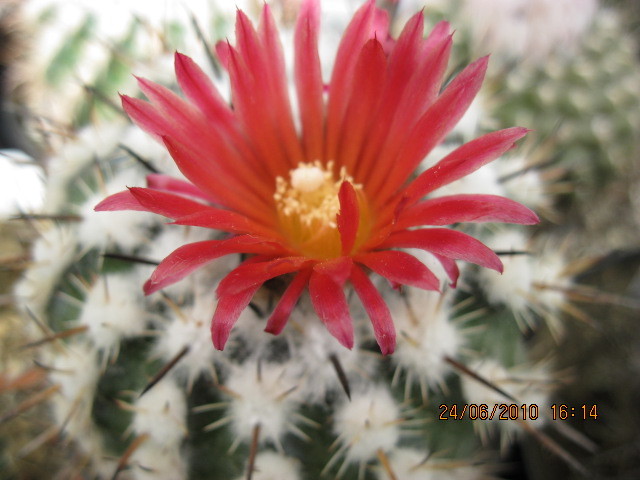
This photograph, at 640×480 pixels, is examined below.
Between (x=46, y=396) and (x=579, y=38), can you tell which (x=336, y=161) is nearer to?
(x=46, y=396)

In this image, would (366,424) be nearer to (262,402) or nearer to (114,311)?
(262,402)

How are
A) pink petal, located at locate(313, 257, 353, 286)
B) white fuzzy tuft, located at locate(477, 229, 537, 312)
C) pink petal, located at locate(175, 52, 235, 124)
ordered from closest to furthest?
pink petal, located at locate(313, 257, 353, 286) < pink petal, located at locate(175, 52, 235, 124) < white fuzzy tuft, located at locate(477, 229, 537, 312)

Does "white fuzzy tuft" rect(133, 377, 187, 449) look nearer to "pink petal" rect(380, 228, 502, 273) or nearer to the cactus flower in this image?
the cactus flower

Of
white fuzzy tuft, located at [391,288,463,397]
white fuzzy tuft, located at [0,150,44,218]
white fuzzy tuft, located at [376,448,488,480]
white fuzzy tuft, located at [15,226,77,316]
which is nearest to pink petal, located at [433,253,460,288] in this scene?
white fuzzy tuft, located at [391,288,463,397]

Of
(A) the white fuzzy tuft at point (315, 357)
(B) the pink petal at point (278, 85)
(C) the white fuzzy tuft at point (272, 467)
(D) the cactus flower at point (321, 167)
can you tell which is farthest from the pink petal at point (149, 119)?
(C) the white fuzzy tuft at point (272, 467)

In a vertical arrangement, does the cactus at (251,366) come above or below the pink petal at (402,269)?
below

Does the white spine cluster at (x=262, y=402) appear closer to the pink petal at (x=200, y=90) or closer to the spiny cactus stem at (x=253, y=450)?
the spiny cactus stem at (x=253, y=450)

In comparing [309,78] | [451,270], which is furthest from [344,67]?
[451,270]
